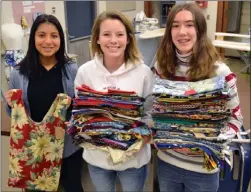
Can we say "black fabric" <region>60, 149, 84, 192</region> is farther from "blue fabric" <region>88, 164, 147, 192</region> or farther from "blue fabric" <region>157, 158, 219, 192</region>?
"blue fabric" <region>157, 158, 219, 192</region>

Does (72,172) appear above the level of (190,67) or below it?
below

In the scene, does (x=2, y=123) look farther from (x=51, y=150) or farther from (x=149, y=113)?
(x=149, y=113)

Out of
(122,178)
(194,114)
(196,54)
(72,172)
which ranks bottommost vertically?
(72,172)

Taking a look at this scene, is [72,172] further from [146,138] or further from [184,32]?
[184,32]

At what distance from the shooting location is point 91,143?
1247 mm

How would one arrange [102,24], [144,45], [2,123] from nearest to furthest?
[102,24] < [2,123] < [144,45]

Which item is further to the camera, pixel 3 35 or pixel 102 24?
pixel 3 35

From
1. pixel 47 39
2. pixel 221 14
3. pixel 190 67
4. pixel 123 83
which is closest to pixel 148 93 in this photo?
pixel 123 83

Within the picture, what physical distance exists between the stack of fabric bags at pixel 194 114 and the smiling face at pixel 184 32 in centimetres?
16

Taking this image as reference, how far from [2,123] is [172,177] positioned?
1236 millimetres

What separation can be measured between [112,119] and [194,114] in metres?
0.33

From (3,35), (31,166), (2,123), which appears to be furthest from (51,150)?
(3,35)

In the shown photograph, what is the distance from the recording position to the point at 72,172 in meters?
1.64

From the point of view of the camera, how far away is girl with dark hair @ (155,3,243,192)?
1176mm
